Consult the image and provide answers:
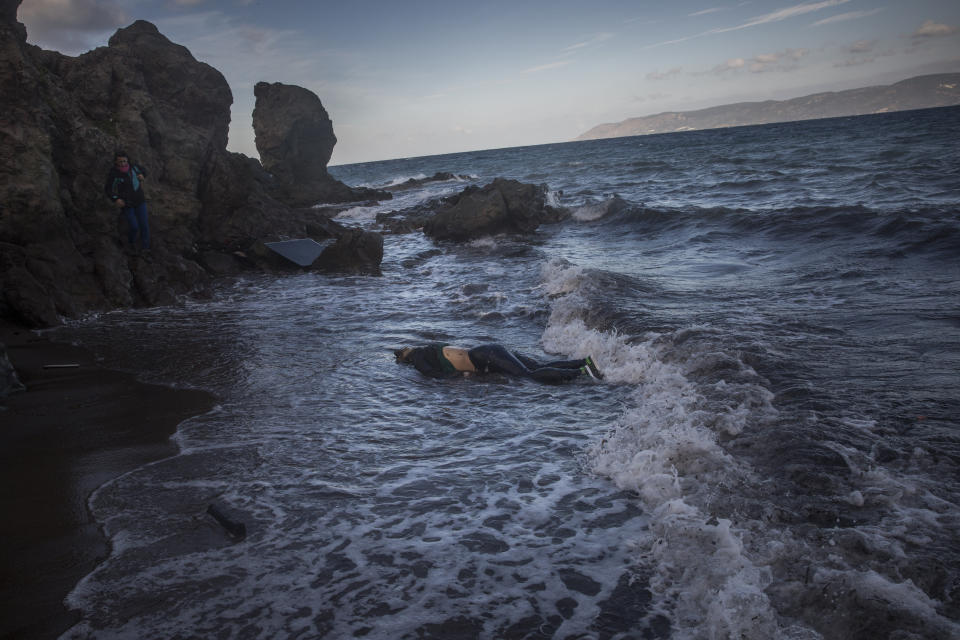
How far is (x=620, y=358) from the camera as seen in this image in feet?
21.6

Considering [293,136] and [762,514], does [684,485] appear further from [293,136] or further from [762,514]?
[293,136]

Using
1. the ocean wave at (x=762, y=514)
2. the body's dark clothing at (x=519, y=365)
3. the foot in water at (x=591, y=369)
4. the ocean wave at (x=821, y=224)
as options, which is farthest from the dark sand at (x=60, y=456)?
the ocean wave at (x=821, y=224)

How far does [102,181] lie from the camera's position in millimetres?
10719

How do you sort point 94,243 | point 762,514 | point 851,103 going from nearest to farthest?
point 762,514 → point 94,243 → point 851,103

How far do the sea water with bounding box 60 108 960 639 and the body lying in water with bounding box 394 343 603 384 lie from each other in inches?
6.4

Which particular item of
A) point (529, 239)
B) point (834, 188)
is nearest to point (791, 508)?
point (529, 239)

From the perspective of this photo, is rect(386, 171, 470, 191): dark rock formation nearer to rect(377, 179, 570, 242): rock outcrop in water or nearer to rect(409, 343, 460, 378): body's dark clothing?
rect(377, 179, 570, 242): rock outcrop in water

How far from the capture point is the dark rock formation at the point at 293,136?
3122 cm

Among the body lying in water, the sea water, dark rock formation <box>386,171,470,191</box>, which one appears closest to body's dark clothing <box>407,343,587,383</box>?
the body lying in water

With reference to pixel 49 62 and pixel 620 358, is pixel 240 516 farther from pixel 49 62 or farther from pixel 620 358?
pixel 49 62

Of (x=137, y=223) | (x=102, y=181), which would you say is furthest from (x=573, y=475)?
(x=102, y=181)

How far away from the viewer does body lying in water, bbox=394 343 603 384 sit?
624cm

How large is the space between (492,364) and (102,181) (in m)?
9.14

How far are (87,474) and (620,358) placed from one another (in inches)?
207
